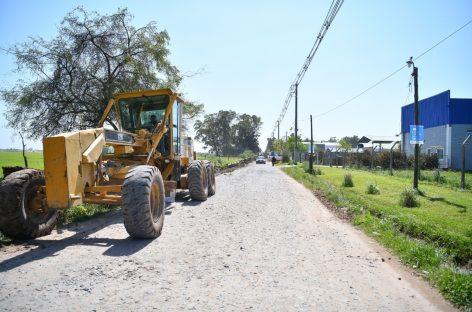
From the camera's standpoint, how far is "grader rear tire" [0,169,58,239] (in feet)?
20.7

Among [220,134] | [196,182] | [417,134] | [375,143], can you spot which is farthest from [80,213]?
[220,134]

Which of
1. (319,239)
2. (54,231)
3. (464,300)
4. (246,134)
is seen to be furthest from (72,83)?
(246,134)

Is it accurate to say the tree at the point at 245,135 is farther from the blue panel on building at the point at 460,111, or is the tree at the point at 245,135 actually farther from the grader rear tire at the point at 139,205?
the grader rear tire at the point at 139,205

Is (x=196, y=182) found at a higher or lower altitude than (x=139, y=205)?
lower

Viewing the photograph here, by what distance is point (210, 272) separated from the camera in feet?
16.6

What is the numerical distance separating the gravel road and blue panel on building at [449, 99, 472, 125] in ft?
114

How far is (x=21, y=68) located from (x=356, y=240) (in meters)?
14.9

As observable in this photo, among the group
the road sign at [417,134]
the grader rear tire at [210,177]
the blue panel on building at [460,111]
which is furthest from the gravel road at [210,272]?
the blue panel on building at [460,111]

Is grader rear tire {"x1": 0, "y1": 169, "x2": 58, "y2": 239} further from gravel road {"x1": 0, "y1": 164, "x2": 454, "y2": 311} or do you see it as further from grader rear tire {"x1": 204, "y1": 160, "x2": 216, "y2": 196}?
grader rear tire {"x1": 204, "y1": 160, "x2": 216, "y2": 196}

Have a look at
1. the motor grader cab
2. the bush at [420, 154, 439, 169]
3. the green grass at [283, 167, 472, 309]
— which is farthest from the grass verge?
the bush at [420, 154, 439, 169]

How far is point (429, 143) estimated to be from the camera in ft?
137

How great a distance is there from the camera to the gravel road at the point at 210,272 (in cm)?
410

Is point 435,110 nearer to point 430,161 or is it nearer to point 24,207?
point 430,161

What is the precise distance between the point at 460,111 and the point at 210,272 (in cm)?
3913
